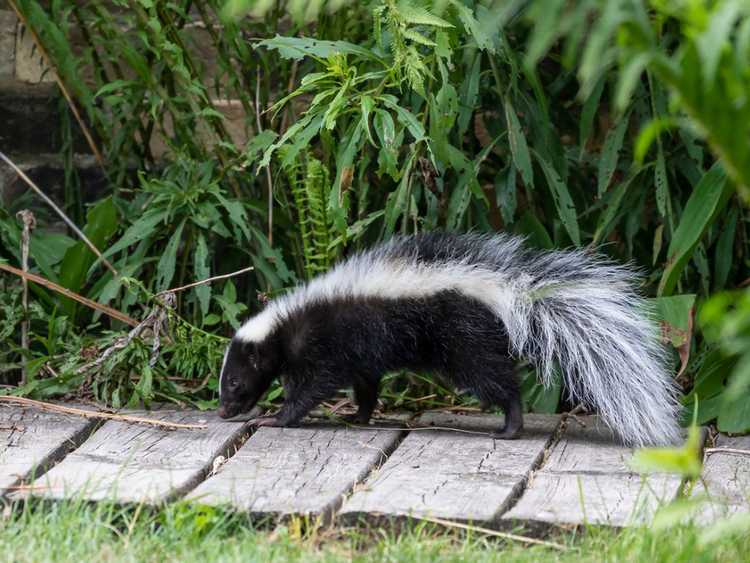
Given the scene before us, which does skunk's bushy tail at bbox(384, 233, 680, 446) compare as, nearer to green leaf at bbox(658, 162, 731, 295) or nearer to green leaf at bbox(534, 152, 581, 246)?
green leaf at bbox(658, 162, 731, 295)

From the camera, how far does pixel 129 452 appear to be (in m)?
4.18

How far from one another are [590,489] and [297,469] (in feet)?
3.05

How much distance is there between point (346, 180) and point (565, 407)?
148 cm

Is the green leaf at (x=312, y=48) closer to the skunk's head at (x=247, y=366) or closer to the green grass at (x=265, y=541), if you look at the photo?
the skunk's head at (x=247, y=366)

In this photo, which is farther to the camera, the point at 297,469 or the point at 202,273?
the point at 202,273

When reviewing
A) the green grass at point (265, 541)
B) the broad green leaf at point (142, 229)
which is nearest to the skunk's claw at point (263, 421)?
the broad green leaf at point (142, 229)

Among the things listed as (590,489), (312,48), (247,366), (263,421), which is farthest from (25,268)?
(590,489)

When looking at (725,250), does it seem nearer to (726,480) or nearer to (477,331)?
(477,331)

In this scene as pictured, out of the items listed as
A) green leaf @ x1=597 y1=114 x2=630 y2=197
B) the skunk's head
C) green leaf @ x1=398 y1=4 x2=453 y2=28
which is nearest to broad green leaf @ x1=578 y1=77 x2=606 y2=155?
green leaf @ x1=597 y1=114 x2=630 y2=197

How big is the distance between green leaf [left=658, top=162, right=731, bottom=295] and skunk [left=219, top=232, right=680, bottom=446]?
8.5 inches

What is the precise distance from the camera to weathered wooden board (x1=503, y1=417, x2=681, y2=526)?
333 cm

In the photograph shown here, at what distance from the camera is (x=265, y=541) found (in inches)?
125

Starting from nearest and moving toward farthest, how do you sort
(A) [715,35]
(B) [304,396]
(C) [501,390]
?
(A) [715,35] → (C) [501,390] → (B) [304,396]

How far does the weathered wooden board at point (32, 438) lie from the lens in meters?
3.92
